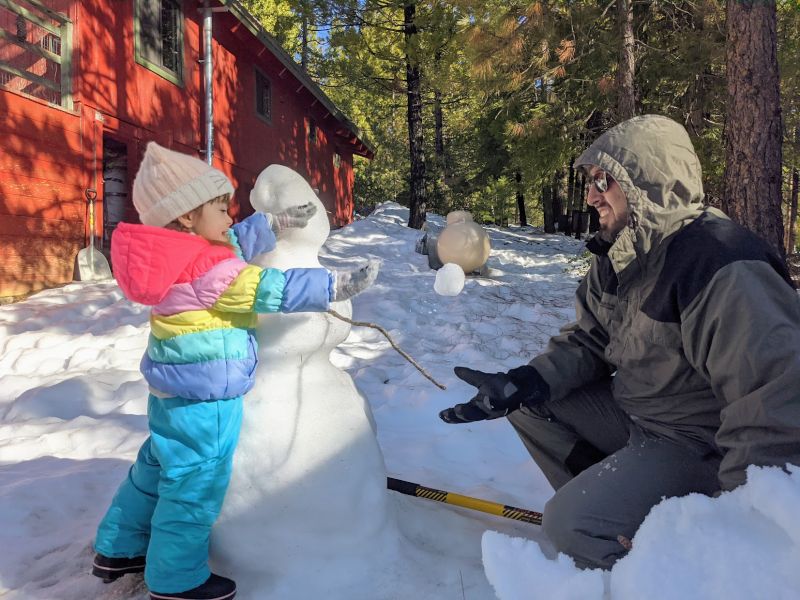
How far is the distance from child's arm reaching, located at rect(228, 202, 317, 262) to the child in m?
0.15

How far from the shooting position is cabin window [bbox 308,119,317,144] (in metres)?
16.7

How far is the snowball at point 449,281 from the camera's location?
2158 mm

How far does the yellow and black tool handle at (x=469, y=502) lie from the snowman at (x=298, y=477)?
1.18ft

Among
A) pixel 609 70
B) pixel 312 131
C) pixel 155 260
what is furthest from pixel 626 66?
pixel 312 131

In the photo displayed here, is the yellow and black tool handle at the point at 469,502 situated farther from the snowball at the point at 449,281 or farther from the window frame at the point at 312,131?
the window frame at the point at 312,131

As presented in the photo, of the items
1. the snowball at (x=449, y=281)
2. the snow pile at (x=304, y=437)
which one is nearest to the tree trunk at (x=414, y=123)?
the snow pile at (x=304, y=437)

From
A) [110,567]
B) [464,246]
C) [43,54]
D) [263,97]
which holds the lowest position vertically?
[110,567]

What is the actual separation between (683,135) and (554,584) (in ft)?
4.82

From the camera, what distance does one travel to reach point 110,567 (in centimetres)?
191

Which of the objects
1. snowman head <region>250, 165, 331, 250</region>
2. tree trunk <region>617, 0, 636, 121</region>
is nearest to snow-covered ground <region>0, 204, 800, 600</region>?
snowman head <region>250, 165, 331, 250</region>

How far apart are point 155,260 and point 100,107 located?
758 centimetres

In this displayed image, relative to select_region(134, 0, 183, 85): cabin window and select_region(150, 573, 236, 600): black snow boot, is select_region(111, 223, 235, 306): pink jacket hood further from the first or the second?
select_region(134, 0, 183, 85): cabin window

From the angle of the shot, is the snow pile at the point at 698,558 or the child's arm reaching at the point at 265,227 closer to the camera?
the snow pile at the point at 698,558

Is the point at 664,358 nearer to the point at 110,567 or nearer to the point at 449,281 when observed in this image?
the point at 449,281
